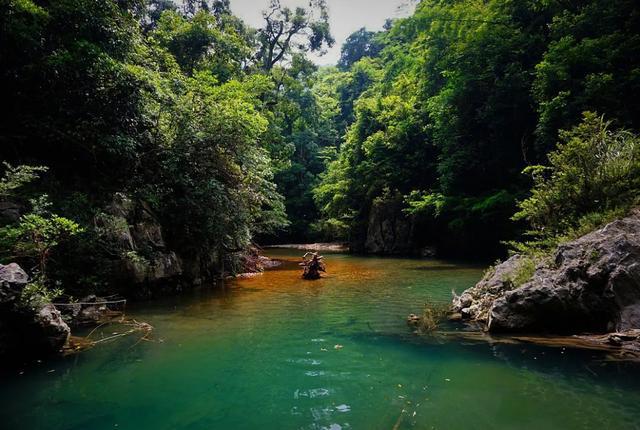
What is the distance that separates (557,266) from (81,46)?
12.1 metres

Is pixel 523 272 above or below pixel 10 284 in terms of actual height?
below

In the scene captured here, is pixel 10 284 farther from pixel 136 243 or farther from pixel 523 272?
pixel 523 272

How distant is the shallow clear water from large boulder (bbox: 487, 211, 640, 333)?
99 cm

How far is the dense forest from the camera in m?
9.77

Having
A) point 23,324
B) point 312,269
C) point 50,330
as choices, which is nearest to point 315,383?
point 50,330

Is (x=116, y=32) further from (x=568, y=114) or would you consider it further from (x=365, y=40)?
(x=365, y=40)

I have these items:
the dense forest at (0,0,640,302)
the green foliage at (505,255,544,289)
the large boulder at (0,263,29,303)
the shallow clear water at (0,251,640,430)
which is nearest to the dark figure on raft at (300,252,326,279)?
the dense forest at (0,0,640,302)

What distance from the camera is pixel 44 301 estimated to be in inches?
253

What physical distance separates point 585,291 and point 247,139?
11969 millimetres

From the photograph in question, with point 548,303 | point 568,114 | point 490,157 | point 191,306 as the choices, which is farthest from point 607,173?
point 490,157

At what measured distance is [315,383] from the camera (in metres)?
5.59

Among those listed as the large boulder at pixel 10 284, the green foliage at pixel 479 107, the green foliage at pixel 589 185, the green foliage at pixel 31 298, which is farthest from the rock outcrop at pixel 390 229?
the large boulder at pixel 10 284

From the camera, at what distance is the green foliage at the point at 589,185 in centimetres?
877

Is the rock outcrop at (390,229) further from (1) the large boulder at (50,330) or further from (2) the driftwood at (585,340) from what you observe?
(1) the large boulder at (50,330)
